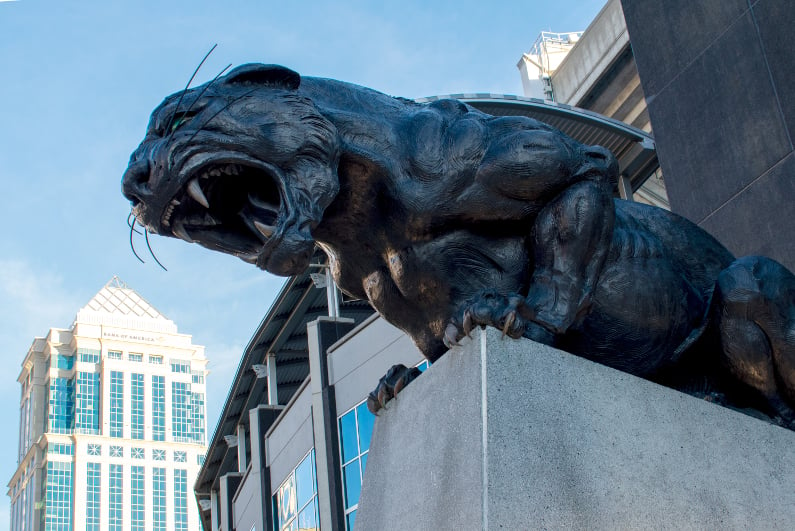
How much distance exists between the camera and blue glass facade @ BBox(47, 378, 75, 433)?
4670 inches

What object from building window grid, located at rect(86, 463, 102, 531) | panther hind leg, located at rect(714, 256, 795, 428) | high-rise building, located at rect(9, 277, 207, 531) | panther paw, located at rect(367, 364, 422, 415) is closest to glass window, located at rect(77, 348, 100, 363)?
high-rise building, located at rect(9, 277, 207, 531)

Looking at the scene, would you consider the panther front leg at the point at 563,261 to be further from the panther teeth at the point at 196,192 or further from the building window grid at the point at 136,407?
the building window grid at the point at 136,407

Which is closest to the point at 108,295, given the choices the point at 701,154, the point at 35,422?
the point at 35,422

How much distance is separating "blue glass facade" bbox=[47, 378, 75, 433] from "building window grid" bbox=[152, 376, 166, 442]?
9.13 meters

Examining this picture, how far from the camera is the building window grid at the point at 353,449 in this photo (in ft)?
82.5

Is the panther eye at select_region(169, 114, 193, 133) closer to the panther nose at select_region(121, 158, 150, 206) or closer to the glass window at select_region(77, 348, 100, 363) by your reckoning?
the panther nose at select_region(121, 158, 150, 206)

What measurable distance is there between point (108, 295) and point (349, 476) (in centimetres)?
11568

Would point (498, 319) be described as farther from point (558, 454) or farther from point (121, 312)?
point (121, 312)

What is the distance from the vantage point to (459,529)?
3.09 meters

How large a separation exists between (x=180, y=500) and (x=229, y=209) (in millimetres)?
122899

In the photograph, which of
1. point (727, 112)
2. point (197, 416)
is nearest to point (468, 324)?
point (727, 112)

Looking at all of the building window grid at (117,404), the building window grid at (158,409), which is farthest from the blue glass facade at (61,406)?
the building window grid at (158,409)

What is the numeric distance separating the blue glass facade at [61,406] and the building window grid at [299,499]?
94.6 m

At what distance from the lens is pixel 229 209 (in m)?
3.71
